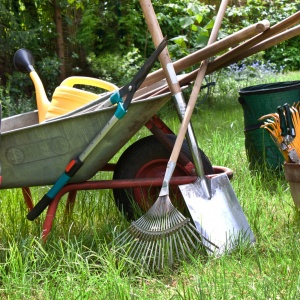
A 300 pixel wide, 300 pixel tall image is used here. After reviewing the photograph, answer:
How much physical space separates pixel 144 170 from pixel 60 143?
48cm

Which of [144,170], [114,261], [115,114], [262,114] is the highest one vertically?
[115,114]

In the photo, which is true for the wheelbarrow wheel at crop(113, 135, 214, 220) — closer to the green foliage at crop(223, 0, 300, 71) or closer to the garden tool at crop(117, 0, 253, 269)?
the garden tool at crop(117, 0, 253, 269)

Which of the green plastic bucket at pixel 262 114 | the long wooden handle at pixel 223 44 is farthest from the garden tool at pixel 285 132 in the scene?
the green plastic bucket at pixel 262 114

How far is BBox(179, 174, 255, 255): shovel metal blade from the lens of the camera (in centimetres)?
253

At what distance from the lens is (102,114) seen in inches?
101

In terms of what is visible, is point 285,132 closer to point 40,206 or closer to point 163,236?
point 163,236

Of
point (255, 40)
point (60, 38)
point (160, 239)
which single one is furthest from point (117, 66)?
point (160, 239)

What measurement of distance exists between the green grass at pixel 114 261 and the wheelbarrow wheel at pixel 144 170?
9 centimetres

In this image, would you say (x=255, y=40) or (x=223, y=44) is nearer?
(x=223, y=44)

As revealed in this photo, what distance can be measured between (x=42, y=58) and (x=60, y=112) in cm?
443

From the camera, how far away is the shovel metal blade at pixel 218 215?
2529mm

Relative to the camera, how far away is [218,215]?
263 cm

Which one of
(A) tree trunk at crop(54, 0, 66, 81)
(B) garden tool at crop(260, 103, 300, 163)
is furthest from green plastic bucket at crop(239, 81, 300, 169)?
(A) tree trunk at crop(54, 0, 66, 81)

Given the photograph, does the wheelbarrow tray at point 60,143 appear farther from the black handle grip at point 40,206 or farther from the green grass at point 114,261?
the green grass at point 114,261
